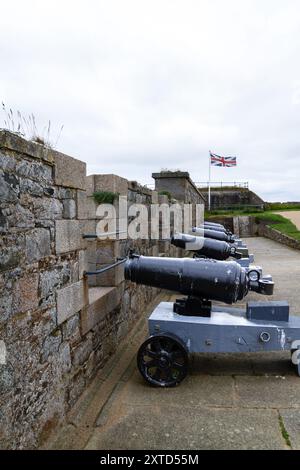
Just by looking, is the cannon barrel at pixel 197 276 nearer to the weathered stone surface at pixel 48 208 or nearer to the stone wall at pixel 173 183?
the weathered stone surface at pixel 48 208

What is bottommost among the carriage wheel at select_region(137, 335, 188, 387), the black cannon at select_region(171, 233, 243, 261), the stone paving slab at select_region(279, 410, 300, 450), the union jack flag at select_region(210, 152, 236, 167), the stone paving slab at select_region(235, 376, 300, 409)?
the stone paving slab at select_region(235, 376, 300, 409)

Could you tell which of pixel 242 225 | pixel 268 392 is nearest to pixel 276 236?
pixel 242 225

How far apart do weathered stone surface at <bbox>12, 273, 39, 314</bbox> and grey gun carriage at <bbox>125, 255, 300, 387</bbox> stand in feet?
4.82

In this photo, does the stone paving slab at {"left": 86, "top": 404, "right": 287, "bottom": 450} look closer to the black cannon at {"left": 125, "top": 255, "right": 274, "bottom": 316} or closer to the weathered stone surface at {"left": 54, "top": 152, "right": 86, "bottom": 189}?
the black cannon at {"left": 125, "top": 255, "right": 274, "bottom": 316}

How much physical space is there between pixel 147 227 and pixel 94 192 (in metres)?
2.09

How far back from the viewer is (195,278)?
154 inches

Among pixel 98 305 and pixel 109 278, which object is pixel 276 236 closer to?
pixel 109 278

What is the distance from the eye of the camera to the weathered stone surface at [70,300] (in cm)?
309

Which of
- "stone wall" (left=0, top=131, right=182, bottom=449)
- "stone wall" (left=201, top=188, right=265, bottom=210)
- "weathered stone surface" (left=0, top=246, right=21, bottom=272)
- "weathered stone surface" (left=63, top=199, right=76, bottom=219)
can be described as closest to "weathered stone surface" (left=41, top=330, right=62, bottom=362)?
"stone wall" (left=0, top=131, right=182, bottom=449)

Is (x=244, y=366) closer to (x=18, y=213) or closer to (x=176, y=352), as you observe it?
(x=176, y=352)

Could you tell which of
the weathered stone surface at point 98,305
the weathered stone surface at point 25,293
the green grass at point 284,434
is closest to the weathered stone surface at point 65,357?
the weathered stone surface at point 98,305

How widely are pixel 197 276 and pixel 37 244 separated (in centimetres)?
169

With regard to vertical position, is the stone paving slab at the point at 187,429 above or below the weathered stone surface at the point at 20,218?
below

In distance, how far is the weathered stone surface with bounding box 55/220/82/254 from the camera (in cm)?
305
